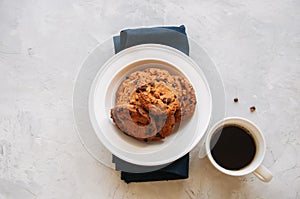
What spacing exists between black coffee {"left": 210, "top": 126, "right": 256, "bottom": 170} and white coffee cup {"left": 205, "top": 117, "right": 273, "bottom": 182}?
0.01m

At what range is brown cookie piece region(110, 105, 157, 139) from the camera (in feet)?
2.92

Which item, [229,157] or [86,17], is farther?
[86,17]

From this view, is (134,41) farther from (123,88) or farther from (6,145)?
(6,145)

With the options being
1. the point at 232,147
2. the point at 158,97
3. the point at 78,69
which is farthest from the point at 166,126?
the point at 78,69

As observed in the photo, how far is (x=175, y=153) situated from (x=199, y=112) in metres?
0.11

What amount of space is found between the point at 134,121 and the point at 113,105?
3.5 inches

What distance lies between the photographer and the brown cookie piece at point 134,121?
0.89 m

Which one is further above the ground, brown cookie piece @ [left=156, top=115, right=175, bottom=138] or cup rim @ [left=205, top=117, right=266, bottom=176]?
brown cookie piece @ [left=156, top=115, right=175, bottom=138]

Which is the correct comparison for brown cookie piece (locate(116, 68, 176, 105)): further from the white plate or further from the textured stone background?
the textured stone background

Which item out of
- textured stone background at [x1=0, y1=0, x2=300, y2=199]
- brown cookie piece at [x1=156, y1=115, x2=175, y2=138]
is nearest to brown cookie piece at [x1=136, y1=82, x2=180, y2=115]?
brown cookie piece at [x1=156, y1=115, x2=175, y2=138]

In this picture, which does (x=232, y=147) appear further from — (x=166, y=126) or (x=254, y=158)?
(x=166, y=126)

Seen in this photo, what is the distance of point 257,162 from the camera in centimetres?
96

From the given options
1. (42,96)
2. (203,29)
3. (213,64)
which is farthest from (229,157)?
(42,96)

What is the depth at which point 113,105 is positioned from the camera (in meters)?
0.97
